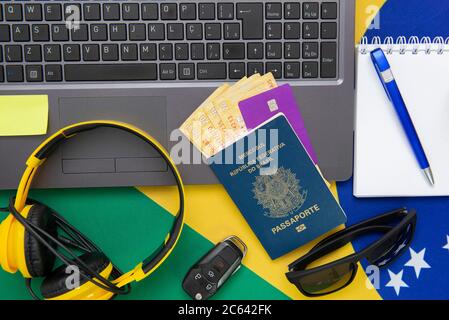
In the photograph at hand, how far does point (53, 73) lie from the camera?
55 cm

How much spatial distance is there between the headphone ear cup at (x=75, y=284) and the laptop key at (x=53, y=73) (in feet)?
0.83

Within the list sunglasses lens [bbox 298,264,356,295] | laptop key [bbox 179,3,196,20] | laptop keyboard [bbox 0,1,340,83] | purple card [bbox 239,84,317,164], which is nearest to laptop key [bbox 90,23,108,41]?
laptop keyboard [bbox 0,1,340,83]

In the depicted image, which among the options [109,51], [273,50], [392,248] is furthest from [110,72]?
[392,248]

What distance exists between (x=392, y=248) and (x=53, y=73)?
0.56m

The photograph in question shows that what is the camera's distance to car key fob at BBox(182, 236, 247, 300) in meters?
0.60

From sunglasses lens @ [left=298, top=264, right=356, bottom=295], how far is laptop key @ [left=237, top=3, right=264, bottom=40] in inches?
14.0

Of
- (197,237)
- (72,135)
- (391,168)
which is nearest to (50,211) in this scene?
(72,135)

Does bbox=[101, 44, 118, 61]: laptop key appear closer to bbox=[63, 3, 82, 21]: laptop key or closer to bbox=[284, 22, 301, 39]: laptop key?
bbox=[63, 3, 82, 21]: laptop key

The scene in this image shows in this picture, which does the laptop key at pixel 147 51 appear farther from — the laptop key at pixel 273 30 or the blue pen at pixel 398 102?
the blue pen at pixel 398 102

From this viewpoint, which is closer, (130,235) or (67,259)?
(67,259)

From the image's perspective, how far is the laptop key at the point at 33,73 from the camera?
0.55 metres

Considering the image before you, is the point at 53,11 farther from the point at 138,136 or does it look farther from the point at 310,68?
the point at 310,68
